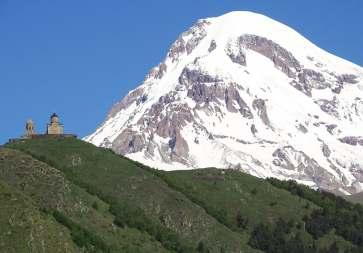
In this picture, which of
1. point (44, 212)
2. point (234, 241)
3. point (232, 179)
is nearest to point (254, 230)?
point (234, 241)

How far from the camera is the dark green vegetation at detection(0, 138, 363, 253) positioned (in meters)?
107

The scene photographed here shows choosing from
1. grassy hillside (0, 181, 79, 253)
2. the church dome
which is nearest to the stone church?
the church dome

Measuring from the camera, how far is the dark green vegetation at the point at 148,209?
107m

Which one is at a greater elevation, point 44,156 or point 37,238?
point 44,156

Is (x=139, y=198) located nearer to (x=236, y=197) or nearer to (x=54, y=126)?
(x=236, y=197)

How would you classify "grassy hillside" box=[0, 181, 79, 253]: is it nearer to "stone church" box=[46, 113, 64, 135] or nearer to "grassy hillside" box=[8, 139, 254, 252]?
"grassy hillside" box=[8, 139, 254, 252]

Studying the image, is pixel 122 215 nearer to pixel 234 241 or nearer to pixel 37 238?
pixel 234 241

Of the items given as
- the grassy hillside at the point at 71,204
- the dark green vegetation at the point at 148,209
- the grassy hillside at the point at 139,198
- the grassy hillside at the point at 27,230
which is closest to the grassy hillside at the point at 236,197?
the dark green vegetation at the point at 148,209

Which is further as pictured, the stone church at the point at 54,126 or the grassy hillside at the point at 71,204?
the stone church at the point at 54,126

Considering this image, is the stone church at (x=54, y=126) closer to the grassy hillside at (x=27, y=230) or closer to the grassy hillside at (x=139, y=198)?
the grassy hillside at (x=139, y=198)

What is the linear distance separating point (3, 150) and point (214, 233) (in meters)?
24.4

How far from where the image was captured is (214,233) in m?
133

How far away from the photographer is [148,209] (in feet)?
438

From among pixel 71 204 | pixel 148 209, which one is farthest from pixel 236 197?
pixel 71 204
